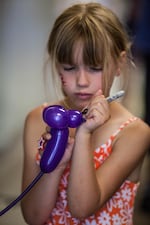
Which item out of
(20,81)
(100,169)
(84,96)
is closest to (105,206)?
(100,169)

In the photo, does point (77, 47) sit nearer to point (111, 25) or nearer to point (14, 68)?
point (111, 25)

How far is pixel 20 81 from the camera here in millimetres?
2527

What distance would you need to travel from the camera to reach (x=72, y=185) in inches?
26.4

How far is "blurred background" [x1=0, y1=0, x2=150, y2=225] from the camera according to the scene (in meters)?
1.39

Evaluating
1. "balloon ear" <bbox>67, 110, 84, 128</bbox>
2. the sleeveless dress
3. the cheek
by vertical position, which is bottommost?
the sleeveless dress

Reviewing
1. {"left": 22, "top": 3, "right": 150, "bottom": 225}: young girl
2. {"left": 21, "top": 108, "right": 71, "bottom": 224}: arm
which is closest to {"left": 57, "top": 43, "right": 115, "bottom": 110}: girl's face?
{"left": 22, "top": 3, "right": 150, "bottom": 225}: young girl

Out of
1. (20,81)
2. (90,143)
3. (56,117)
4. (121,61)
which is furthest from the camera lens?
(20,81)

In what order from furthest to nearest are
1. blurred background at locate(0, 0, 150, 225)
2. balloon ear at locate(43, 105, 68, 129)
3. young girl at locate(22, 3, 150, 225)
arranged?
1. blurred background at locate(0, 0, 150, 225)
2. young girl at locate(22, 3, 150, 225)
3. balloon ear at locate(43, 105, 68, 129)

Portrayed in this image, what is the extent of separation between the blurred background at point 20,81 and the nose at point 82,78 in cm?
21

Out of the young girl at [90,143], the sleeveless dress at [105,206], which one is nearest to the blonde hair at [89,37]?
the young girl at [90,143]

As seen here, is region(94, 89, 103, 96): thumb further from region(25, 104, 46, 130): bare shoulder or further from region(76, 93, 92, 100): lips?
region(25, 104, 46, 130): bare shoulder

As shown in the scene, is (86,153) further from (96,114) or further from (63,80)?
(63,80)

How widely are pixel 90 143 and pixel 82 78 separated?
11cm

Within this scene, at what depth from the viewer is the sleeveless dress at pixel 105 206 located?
0.77 meters
